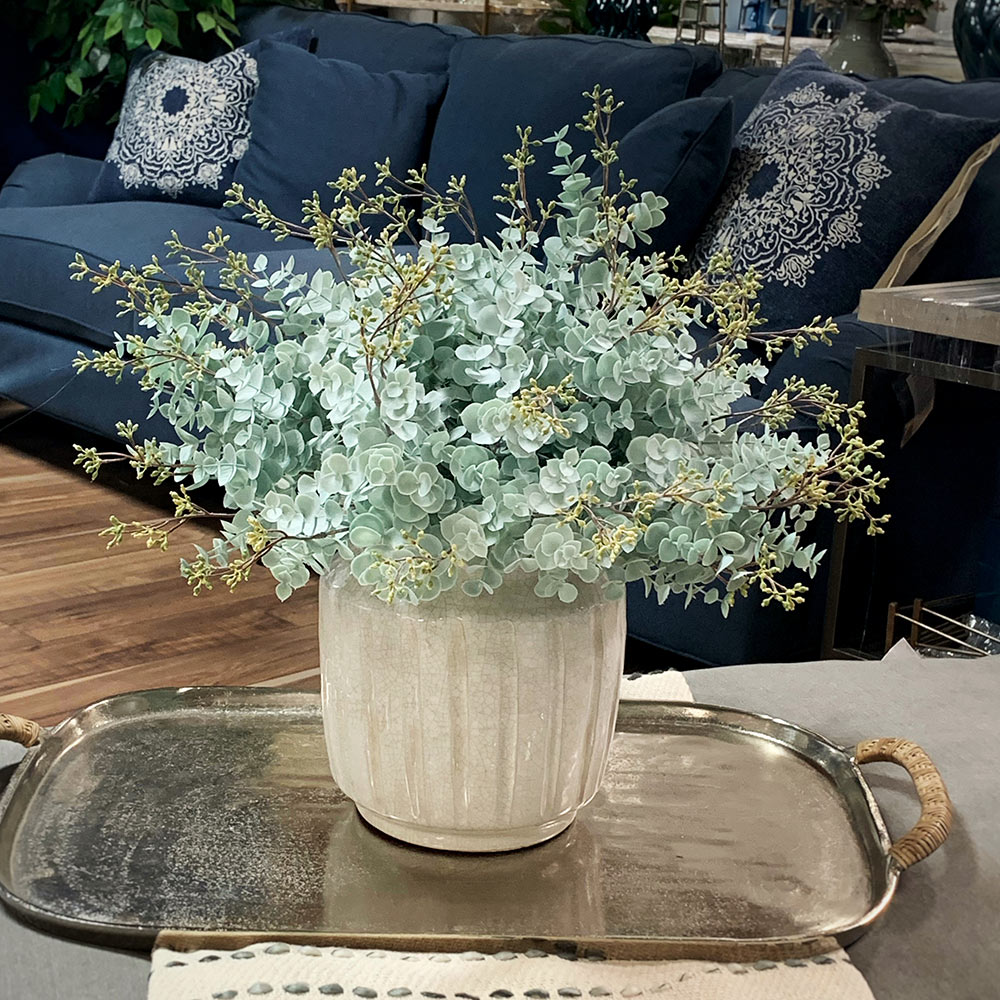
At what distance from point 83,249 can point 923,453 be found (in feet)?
6.20

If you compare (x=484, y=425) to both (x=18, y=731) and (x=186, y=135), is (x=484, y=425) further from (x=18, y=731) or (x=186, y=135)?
(x=186, y=135)

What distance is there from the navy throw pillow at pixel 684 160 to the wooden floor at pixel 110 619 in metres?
0.91

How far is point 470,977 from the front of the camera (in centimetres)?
67

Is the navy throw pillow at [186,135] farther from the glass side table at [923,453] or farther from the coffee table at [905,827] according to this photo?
the coffee table at [905,827]

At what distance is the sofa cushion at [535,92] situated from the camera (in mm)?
2715

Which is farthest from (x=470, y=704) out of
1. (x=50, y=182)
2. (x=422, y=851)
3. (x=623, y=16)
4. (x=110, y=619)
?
(x=50, y=182)

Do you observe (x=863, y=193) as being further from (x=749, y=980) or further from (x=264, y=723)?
(x=749, y=980)

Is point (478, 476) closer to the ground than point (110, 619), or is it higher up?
higher up

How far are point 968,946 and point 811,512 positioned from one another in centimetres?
24

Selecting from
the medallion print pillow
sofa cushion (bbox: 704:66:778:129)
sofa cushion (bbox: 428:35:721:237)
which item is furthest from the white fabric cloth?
sofa cushion (bbox: 428:35:721:237)

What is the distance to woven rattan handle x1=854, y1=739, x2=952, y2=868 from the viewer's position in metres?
0.77

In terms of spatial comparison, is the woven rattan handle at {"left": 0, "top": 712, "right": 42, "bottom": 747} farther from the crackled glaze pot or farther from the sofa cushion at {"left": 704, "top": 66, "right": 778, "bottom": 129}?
the sofa cushion at {"left": 704, "top": 66, "right": 778, "bottom": 129}

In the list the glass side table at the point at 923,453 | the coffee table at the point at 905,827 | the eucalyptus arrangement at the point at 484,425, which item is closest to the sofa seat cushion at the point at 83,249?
the glass side table at the point at 923,453

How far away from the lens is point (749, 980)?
0.69m
